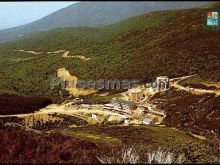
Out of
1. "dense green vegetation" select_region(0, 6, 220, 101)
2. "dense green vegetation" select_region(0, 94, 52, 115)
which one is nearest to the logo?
"dense green vegetation" select_region(0, 6, 220, 101)

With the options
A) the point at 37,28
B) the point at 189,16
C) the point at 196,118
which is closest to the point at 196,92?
the point at 196,118

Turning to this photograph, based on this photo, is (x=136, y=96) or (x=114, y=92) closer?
(x=136, y=96)

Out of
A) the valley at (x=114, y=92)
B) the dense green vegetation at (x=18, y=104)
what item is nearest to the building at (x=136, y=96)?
the valley at (x=114, y=92)

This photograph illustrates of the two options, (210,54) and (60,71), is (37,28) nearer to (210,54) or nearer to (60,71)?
(60,71)

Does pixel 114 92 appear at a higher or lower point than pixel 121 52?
lower

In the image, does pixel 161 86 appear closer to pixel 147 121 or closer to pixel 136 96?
pixel 136 96

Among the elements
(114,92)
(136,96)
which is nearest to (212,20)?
(114,92)

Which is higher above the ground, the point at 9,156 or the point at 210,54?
the point at 9,156

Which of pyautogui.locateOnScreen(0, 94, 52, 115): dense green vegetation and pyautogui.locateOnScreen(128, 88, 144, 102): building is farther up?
pyautogui.locateOnScreen(0, 94, 52, 115): dense green vegetation

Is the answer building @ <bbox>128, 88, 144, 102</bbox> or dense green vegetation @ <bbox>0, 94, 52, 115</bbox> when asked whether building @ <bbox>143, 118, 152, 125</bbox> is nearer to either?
building @ <bbox>128, 88, 144, 102</bbox>
